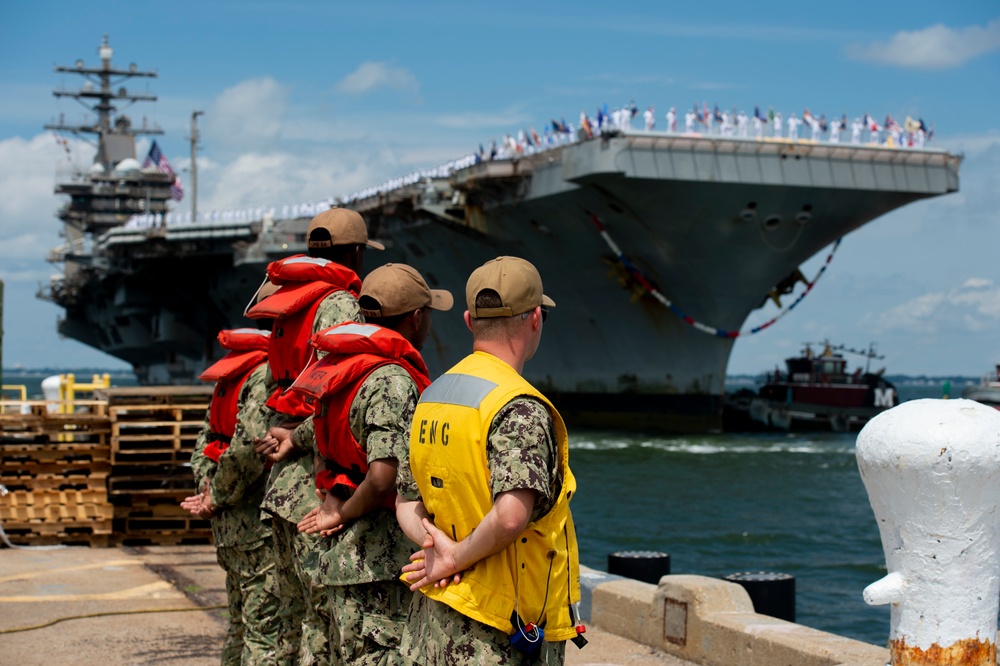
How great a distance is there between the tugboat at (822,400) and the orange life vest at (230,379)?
3362 cm

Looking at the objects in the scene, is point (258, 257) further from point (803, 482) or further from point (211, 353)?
point (803, 482)

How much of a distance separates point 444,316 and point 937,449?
29.6 metres

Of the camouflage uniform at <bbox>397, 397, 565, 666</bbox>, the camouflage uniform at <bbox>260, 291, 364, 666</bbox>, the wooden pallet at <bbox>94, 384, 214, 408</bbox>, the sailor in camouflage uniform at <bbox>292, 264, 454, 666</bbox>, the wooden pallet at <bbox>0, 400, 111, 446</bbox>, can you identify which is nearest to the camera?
the camouflage uniform at <bbox>397, 397, 565, 666</bbox>

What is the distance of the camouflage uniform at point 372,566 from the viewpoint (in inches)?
127

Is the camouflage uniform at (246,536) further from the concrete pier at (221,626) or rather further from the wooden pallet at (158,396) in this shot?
the wooden pallet at (158,396)

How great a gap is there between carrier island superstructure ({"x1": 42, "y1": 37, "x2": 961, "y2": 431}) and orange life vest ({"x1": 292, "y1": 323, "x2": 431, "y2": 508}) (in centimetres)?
1965

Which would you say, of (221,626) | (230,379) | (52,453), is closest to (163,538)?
(52,453)

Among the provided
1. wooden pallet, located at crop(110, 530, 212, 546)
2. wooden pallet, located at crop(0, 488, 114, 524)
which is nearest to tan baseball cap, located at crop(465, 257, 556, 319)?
wooden pallet, located at crop(110, 530, 212, 546)

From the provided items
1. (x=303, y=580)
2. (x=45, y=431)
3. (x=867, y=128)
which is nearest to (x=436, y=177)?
(x=867, y=128)

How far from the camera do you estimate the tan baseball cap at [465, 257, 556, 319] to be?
2613 mm

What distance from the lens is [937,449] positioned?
2797 millimetres

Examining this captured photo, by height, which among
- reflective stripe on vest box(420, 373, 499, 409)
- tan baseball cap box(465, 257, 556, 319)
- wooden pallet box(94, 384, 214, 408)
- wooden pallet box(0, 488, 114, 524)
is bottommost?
wooden pallet box(0, 488, 114, 524)

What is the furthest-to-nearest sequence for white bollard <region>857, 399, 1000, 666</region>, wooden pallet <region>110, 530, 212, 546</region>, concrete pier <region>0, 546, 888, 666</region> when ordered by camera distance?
wooden pallet <region>110, 530, 212, 546</region>
concrete pier <region>0, 546, 888, 666</region>
white bollard <region>857, 399, 1000, 666</region>

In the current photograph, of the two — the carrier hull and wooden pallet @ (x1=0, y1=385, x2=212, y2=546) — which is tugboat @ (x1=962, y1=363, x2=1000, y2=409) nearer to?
the carrier hull
